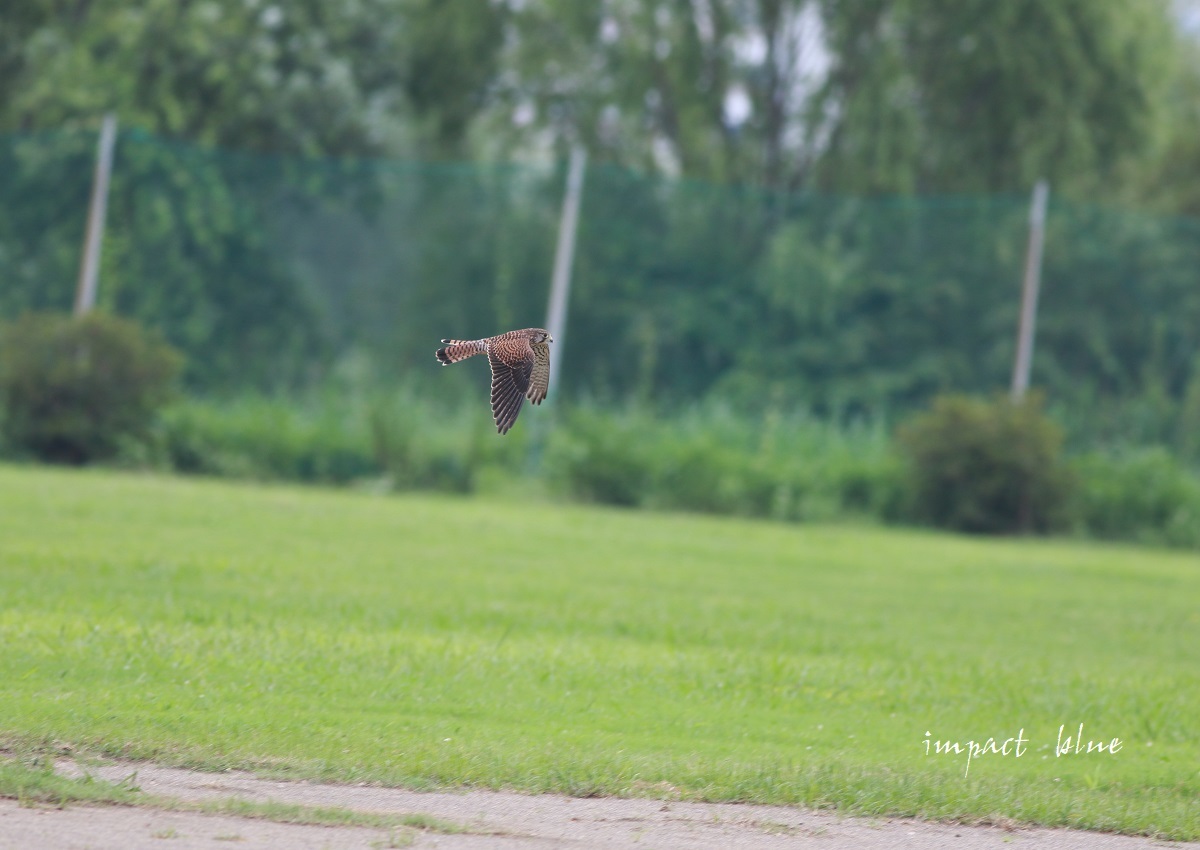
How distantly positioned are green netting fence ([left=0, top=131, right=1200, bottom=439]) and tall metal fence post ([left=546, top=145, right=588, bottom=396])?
0.46 ft

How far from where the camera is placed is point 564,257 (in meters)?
18.9

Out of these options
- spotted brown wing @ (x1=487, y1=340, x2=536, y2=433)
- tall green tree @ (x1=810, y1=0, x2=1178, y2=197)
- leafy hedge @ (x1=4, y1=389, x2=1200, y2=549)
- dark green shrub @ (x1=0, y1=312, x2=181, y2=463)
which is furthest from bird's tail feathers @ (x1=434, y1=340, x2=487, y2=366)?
tall green tree @ (x1=810, y1=0, x2=1178, y2=197)

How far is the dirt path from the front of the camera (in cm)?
504

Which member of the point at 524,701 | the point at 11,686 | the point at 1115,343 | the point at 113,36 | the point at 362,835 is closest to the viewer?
the point at 362,835

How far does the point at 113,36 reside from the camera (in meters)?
24.8

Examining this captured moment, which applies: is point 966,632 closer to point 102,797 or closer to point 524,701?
point 524,701

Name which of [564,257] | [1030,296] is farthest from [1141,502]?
[564,257]

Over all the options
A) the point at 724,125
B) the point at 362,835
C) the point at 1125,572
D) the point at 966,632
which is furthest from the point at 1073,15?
the point at 362,835

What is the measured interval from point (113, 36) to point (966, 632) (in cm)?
1947

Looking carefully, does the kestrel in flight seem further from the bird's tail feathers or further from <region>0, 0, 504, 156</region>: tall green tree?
<region>0, 0, 504, 156</region>: tall green tree

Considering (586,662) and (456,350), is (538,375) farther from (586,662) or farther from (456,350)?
(586,662)

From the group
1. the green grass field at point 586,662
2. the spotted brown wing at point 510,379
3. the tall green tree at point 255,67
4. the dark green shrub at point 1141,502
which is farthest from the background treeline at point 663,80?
the spotted brown wing at point 510,379

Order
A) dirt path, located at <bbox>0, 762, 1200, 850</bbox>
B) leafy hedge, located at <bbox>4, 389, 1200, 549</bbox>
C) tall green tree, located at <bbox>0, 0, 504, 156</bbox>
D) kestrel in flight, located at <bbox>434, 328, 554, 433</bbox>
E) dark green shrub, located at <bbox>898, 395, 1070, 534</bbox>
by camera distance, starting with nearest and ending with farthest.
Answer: dirt path, located at <bbox>0, 762, 1200, 850</bbox>, kestrel in flight, located at <bbox>434, 328, 554, 433</bbox>, dark green shrub, located at <bbox>898, 395, 1070, 534</bbox>, leafy hedge, located at <bbox>4, 389, 1200, 549</bbox>, tall green tree, located at <bbox>0, 0, 504, 156</bbox>

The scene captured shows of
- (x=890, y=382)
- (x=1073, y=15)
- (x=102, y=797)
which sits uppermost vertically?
(x=1073, y=15)
